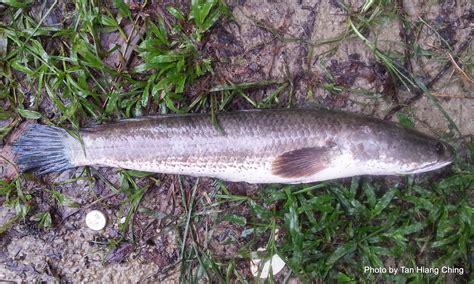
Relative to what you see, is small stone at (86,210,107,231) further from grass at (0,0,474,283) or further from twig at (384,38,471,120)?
twig at (384,38,471,120)

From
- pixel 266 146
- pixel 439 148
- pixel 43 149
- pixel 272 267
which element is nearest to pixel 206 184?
pixel 266 146

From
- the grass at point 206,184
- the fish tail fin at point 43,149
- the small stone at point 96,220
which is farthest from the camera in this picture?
the small stone at point 96,220

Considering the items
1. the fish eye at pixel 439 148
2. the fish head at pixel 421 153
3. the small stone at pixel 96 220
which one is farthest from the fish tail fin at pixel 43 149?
the fish eye at pixel 439 148

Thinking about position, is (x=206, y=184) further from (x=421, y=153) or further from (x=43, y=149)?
(x=421, y=153)

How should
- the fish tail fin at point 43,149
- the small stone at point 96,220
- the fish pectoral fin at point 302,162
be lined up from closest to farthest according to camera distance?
1. the fish pectoral fin at point 302,162
2. the fish tail fin at point 43,149
3. the small stone at point 96,220

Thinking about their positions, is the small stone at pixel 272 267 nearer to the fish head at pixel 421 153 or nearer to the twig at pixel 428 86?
the fish head at pixel 421 153

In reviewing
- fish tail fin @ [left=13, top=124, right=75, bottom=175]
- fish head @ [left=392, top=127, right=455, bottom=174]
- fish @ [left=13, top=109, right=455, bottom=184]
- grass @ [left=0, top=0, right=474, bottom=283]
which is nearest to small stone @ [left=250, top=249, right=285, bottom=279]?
grass @ [left=0, top=0, right=474, bottom=283]

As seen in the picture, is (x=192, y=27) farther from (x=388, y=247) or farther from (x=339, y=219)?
(x=388, y=247)
